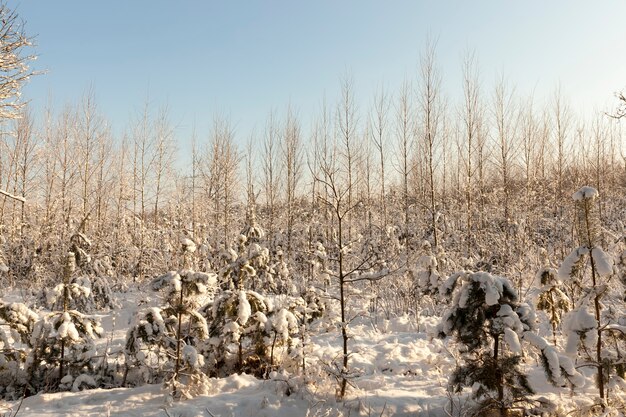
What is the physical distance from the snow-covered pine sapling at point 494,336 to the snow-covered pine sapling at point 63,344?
4724 millimetres

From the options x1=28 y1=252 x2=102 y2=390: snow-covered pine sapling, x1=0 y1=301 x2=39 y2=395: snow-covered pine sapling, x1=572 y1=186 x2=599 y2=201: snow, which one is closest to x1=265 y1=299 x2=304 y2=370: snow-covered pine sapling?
x1=28 y1=252 x2=102 y2=390: snow-covered pine sapling

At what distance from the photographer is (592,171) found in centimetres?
2631

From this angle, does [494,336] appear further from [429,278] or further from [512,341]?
[429,278]

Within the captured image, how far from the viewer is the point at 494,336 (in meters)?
3.78

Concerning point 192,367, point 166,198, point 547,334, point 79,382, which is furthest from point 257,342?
point 166,198

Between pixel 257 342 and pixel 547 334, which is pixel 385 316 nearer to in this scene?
pixel 547 334

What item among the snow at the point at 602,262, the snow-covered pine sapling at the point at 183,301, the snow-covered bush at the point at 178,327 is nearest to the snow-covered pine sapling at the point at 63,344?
the snow-covered bush at the point at 178,327

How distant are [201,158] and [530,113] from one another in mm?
18230

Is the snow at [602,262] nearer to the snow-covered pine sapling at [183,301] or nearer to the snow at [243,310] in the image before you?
the snow at [243,310]

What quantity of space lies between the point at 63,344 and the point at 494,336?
5.54 m

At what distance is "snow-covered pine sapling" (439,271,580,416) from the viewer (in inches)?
142

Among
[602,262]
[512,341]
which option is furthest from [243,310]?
[602,262]

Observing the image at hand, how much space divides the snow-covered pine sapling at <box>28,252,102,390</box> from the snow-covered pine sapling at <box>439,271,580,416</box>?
4.72 metres

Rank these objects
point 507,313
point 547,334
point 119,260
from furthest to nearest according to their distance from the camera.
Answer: point 119,260 → point 547,334 → point 507,313
